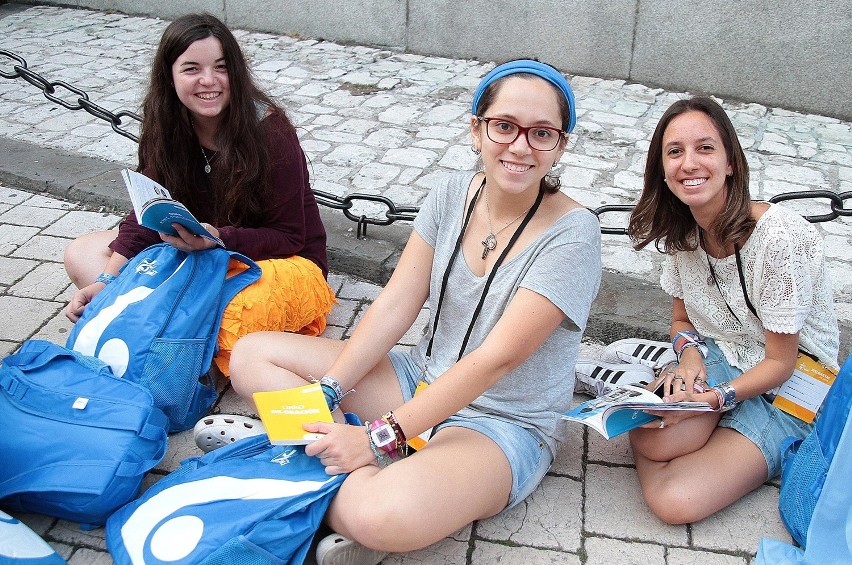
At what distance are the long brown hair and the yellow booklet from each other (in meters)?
1.20

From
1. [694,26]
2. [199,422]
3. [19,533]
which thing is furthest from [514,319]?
[694,26]

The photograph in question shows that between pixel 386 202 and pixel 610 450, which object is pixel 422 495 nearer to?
pixel 610 450

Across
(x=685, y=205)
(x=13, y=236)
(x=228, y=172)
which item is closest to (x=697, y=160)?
(x=685, y=205)

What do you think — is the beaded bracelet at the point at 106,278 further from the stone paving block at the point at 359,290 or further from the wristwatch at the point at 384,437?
the wristwatch at the point at 384,437

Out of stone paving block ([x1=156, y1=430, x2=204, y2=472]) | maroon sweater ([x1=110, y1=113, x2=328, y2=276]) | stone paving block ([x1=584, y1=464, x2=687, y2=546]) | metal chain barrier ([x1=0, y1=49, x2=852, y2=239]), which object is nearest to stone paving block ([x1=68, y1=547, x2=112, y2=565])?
stone paving block ([x1=156, y1=430, x2=204, y2=472])

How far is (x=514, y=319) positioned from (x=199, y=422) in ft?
3.65

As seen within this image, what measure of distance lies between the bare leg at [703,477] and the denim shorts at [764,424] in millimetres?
24

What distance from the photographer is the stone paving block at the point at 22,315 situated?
3.45 m

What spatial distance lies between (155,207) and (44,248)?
5.66 feet

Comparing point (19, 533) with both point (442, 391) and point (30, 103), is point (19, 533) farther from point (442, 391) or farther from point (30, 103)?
point (30, 103)

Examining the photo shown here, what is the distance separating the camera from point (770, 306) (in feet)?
8.21

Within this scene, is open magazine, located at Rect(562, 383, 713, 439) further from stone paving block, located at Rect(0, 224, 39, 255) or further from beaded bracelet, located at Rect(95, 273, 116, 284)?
stone paving block, located at Rect(0, 224, 39, 255)

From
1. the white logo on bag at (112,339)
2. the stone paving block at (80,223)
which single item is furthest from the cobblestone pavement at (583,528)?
the stone paving block at (80,223)

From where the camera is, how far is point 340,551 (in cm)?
227
